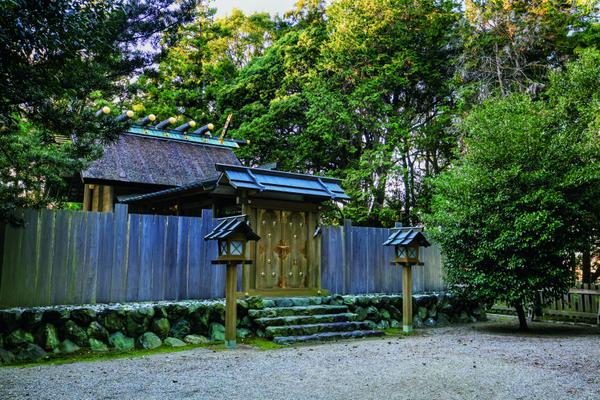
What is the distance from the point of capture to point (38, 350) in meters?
7.23

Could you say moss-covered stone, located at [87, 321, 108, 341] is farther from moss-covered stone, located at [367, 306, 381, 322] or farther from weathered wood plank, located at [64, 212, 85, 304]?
moss-covered stone, located at [367, 306, 381, 322]

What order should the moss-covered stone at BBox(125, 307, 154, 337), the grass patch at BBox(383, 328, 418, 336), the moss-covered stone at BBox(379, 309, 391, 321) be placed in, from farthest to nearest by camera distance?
the moss-covered stone at BBox(379, 309, 391, 321) < the grass patch at BBox(383, 328, 418, 336) < the moss-covered stone at BBox(125, 307, 154, 337)

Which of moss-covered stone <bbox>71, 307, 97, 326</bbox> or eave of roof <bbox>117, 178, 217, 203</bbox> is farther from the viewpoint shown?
eave of roof <bbox>117, 178, 217, 203</bbox>

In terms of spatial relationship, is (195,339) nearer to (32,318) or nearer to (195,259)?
(195,259)

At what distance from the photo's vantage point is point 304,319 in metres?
9.48

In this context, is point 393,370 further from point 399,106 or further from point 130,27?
point 399,106

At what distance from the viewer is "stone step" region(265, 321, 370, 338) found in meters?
8.97

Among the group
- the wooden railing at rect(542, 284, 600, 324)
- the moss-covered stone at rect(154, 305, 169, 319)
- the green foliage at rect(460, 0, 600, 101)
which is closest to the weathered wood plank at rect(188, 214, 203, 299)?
the moss-covered stone at rect(154, 305, 169, 319)

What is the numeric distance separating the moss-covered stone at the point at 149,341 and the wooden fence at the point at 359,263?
158 inches

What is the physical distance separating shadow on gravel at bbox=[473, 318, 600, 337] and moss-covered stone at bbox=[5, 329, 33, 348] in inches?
339

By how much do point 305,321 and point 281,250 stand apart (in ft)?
5.82

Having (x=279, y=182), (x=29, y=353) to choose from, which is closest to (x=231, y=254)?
(x=279, y=182)

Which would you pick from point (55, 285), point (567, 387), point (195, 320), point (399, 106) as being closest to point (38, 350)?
point (55, 285)

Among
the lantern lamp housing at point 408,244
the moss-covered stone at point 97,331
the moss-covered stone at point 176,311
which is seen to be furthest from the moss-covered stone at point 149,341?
the lantern lamp housing at point 408,244
